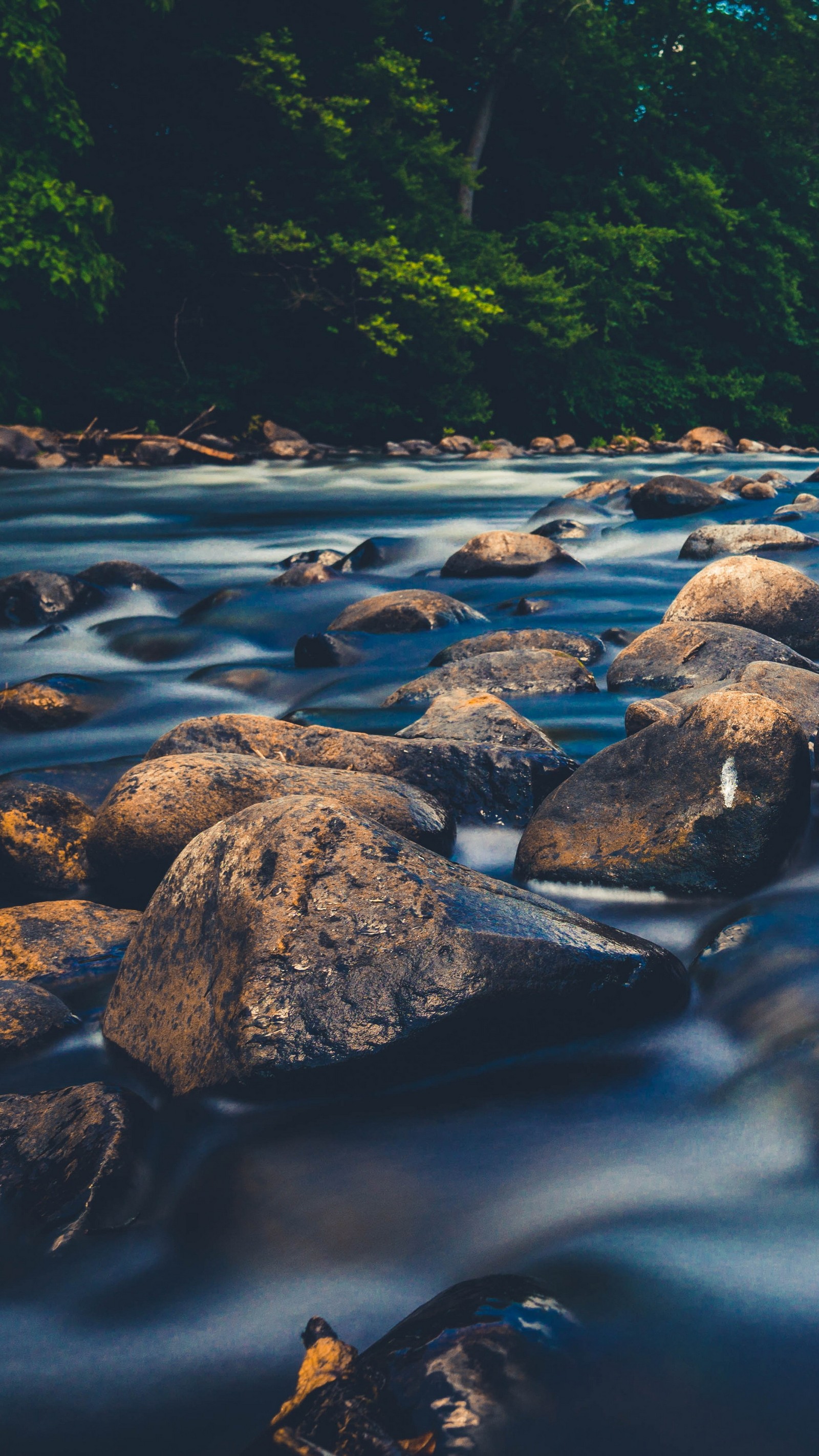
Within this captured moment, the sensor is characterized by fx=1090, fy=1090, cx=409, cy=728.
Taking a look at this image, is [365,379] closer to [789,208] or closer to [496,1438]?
[789,208]

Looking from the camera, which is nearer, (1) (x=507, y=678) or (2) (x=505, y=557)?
(1) (x=507, y=678)

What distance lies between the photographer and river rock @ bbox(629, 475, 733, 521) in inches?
434

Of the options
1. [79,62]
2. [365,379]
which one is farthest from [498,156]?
[79,62]

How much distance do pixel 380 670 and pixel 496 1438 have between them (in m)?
4.34

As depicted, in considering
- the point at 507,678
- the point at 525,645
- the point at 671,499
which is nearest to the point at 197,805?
Result: the point at 507,678

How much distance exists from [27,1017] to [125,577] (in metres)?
5.99

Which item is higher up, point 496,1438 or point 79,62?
point 79,62

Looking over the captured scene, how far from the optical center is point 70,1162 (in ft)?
6.13

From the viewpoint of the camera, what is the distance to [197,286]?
68.0 feet

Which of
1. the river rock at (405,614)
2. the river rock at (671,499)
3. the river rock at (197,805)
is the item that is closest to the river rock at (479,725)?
the river rock at (197,805)

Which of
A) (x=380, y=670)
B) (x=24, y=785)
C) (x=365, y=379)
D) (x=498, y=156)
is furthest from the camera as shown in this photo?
(x=498, y=156)

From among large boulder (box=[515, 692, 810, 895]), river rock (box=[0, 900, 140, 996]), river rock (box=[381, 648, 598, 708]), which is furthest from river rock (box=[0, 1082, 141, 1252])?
river rock (box=[381, 648, 598, 708])

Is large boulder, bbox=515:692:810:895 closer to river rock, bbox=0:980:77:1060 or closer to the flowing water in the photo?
the flowing water

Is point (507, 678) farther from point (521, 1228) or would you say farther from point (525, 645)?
point (521, 1228)
